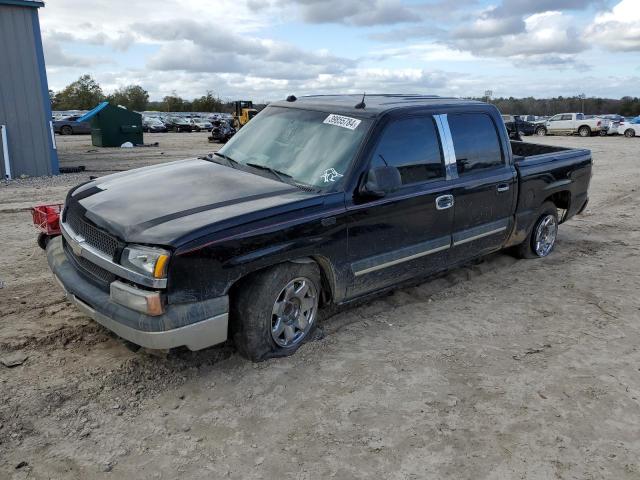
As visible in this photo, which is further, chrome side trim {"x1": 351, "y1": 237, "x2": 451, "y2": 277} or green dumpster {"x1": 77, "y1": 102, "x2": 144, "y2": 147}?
green dumpster {"x1": 77, "y1": 102, "x2": 144, "y2": 147}

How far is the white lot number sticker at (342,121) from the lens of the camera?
436 cm

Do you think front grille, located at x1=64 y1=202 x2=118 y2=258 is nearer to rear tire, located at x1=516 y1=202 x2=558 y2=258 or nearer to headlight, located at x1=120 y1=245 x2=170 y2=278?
headlight, located at x1=120 y1=245 x2=170 y2=278

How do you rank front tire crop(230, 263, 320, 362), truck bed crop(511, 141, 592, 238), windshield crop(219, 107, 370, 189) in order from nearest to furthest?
1. front tire crop(230, 263, 320, 362)
2. windshield crop(219, 107, 370, 189)
3. truck bed crop(511, 141, 592, 238)

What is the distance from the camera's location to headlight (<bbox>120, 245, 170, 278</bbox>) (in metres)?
3.19

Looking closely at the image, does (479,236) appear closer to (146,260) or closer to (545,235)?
(545,235)

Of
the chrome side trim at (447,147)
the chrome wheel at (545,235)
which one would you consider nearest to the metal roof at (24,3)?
the chrome side trim at (447,147)

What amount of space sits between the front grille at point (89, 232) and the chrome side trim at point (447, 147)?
113 inches

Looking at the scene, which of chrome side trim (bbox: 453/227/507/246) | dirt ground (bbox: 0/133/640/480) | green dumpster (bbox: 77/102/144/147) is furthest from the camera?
green dumpster (bbox: 77/102/144/147)

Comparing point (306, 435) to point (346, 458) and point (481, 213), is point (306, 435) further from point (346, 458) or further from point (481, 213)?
point (481, 213)

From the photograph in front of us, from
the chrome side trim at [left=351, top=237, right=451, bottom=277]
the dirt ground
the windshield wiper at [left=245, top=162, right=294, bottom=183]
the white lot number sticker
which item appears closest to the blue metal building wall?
the dirt ground

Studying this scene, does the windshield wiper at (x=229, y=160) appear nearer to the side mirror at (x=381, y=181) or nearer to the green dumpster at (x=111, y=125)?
the side mirror at (x=381, y=181)

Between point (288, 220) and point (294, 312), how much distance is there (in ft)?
2.44

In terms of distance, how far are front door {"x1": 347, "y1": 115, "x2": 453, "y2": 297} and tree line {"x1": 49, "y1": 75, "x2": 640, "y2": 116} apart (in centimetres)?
6978

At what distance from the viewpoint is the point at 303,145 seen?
14.6 ft
